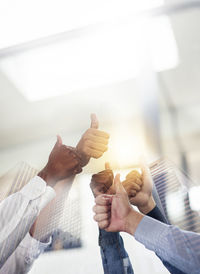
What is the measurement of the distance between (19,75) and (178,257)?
108 cm

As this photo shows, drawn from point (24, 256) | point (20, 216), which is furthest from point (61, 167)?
point (24, 256)

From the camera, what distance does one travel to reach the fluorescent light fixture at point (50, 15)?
858 mm

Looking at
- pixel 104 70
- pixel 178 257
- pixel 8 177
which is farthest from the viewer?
pixel 104 70

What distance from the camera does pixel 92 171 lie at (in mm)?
633

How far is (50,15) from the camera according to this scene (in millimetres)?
923

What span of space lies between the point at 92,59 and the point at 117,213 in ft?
2.39

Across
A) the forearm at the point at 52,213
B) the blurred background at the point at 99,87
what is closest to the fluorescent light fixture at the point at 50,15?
the blurred background at the point at 99,87

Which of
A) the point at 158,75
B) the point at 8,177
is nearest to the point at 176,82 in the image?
the point at 158,75

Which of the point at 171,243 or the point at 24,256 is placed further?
the point at 24,256

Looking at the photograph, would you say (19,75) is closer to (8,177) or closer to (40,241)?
(8,177)

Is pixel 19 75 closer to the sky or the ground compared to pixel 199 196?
closer to the sky

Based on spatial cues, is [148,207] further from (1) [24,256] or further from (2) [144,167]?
(1) [24,256]

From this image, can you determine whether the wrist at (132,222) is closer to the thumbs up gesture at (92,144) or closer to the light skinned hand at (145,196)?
the light skinned hand at (145,196)

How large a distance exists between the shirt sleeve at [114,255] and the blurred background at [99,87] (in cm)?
2
